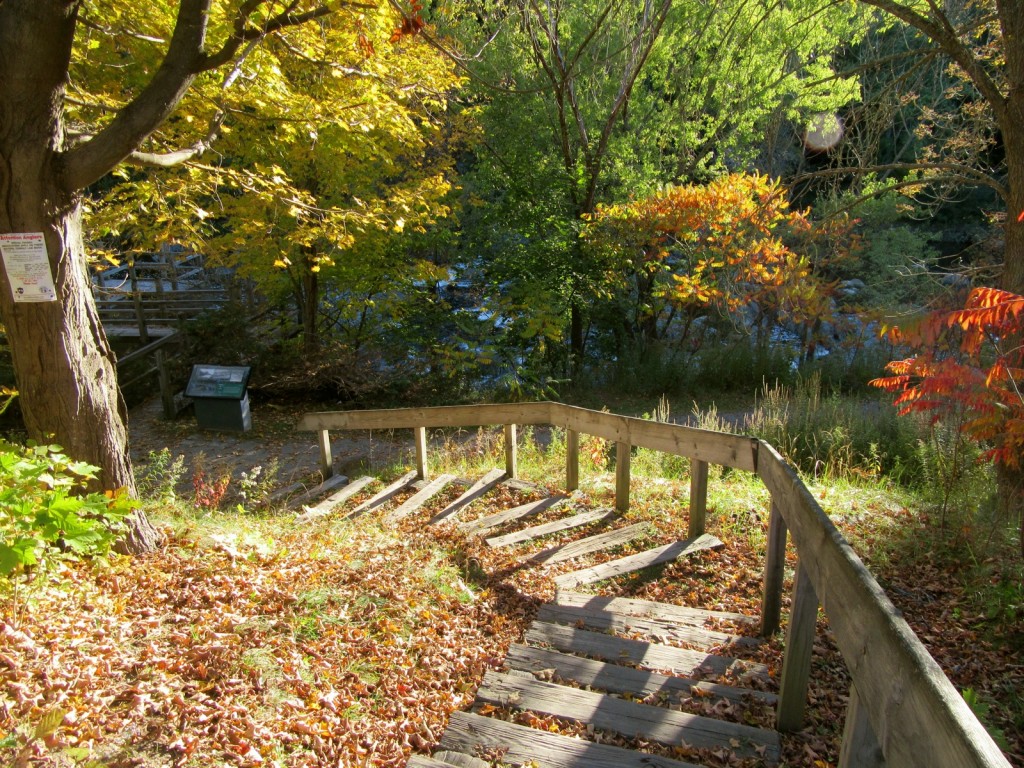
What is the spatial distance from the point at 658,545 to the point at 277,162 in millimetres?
9082

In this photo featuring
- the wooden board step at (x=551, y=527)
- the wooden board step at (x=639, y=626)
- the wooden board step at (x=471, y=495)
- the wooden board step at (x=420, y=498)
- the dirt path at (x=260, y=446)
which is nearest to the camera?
the wooden board step at (x=639, y=626)

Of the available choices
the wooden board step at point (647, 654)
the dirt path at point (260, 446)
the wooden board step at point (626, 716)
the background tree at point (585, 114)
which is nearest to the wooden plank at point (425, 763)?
the wooden board step at point (626, 716)

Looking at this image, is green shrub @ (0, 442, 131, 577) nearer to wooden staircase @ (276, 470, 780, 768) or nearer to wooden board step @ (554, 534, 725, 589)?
wooden staircase @ (276, 470, 780, 768)

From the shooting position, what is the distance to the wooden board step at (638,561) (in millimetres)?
4441

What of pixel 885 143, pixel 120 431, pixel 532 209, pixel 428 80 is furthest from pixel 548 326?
pixel 885 143

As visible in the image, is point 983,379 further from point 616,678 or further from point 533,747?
point 533,747

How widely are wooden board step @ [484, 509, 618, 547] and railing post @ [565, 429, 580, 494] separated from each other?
0.63 m

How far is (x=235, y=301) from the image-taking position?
1404cm

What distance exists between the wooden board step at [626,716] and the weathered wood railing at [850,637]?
235 millimetres

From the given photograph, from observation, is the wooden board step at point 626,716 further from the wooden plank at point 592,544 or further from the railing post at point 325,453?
the railing post at point 325,453

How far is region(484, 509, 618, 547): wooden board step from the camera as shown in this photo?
526cm

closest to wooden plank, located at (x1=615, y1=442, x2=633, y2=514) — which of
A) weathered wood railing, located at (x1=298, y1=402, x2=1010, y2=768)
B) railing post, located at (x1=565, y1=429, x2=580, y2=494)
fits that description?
weathered wood railing, located at (x1=298, y1=402, x2=1010, y2=768)

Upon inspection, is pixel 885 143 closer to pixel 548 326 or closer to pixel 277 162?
pixel 548 326

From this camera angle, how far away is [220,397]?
10969 millimetres
